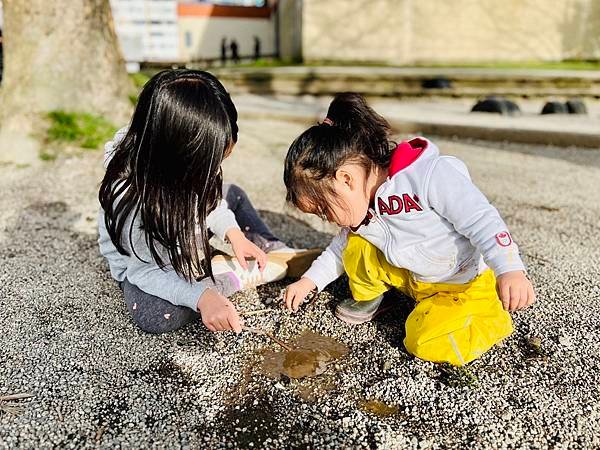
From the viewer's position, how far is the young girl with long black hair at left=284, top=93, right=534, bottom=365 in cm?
161

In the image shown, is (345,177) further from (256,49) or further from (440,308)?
(256,49)

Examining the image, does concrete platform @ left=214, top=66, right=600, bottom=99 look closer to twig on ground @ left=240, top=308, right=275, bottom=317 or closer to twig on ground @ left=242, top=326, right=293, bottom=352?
twig on ground @ left=240, top=308, right=275, bottom=317

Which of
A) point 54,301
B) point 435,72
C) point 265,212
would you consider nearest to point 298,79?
point 435,72

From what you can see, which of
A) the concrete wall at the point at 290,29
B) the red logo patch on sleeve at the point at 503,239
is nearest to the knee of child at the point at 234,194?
the red logo patch on sleeve at the point at 503,239

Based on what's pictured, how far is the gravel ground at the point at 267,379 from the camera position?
1.40m

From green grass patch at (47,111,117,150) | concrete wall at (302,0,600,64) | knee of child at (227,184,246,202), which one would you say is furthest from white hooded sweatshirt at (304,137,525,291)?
concrete wall at (302,0,600,64)

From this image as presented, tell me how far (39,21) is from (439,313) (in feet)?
11.0

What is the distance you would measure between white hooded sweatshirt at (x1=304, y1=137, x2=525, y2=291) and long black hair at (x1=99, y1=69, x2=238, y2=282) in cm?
49

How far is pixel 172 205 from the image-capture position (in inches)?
66.6

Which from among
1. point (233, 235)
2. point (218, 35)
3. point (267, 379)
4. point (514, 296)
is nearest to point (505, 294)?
point (514, 296)

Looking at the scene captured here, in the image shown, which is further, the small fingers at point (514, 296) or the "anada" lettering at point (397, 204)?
the "anada" lettering at point (397, 204)

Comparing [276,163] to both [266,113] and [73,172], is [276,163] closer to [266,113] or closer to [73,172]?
[73,172]

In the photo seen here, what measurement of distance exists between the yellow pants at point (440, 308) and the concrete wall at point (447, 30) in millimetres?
8642

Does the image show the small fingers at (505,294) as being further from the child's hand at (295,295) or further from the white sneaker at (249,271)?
the white sneaker at (249,271)
